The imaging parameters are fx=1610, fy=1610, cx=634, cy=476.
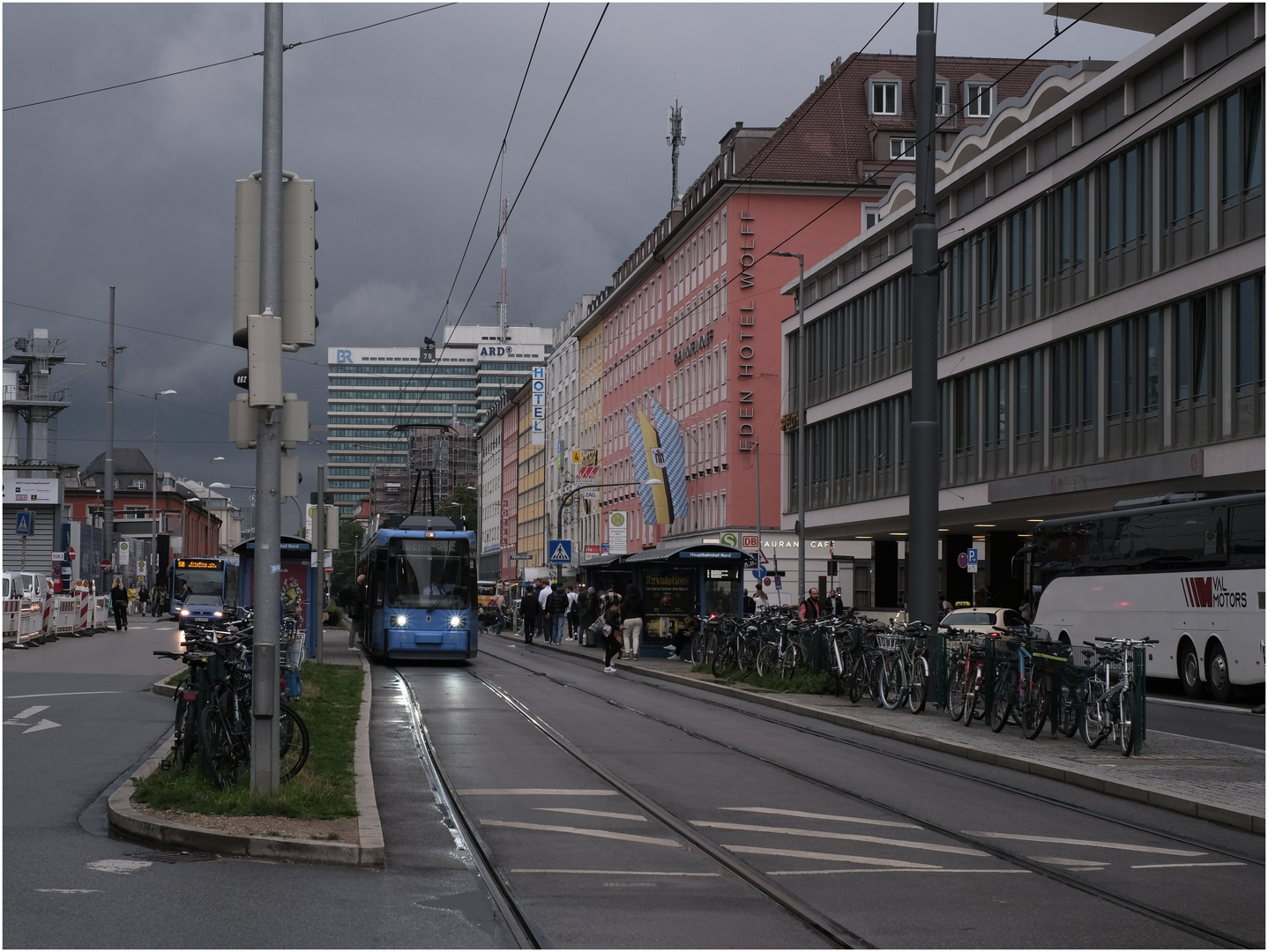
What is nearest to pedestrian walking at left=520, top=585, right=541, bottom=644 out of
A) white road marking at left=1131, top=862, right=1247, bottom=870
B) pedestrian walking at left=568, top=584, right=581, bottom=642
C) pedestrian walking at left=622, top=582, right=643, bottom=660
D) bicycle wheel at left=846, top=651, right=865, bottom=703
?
pedestrian walking at left=568, top=584, right=581, bottom=642

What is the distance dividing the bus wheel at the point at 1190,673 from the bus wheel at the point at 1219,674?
0.33 meters

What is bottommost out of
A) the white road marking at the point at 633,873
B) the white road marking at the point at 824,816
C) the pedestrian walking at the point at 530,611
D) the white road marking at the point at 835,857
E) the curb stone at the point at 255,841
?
the pedestrian walking at the point at 530,611

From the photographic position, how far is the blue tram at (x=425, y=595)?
3356cm

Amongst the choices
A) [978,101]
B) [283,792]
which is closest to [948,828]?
[283,792]

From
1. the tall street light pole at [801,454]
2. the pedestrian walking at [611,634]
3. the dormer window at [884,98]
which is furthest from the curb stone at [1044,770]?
the dormer window at [884,98]

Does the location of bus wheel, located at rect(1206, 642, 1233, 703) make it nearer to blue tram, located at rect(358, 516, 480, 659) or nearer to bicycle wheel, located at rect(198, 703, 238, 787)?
blue tram, located at rect(358, 516, 480, 659)

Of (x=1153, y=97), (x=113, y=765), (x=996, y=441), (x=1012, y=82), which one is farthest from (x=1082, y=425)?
(x=1012, y=82)

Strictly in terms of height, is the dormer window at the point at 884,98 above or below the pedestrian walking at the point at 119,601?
above

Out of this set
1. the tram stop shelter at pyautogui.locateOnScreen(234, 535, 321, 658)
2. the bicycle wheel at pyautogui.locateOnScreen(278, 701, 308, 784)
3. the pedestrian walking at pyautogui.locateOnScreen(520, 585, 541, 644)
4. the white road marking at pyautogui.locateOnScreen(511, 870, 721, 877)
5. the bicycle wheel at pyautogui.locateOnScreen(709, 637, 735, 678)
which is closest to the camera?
the white road marking at pyautogui.locateOnScreen(511, 870, 721, 877)

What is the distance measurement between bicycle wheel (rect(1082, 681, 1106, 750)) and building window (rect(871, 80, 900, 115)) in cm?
5983

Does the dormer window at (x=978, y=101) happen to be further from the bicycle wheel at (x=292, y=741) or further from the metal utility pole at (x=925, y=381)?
the bicycle wheel at (x=292, y=741)

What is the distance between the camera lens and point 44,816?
1068 cm

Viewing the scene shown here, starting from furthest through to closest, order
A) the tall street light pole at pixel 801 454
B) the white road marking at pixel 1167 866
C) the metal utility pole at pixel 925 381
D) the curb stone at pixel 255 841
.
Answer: the tall street light pole at pixel 801 454 → the metal utility pole at pixel 925 381 → the white road marking at pixel 1167 866 → the curb stone at pixel 255 841

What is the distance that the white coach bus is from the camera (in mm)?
25031
